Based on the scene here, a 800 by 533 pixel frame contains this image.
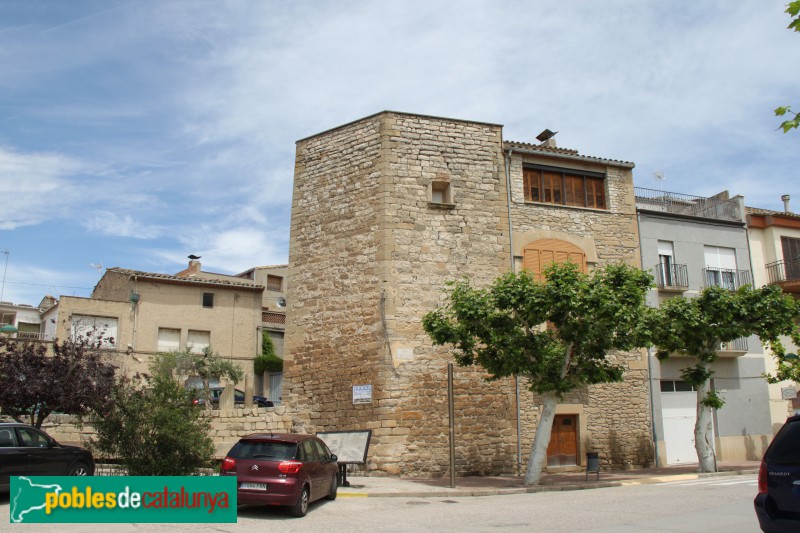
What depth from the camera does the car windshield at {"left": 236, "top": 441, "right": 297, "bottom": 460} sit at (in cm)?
1109

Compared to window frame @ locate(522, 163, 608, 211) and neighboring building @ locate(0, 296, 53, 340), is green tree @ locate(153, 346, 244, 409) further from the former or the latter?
window frame @ locate(522, 163, 608, 211)

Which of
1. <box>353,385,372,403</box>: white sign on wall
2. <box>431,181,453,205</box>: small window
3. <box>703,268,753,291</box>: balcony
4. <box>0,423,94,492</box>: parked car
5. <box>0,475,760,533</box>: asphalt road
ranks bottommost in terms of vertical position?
<box>0,475,760,533</box>: asphalt road

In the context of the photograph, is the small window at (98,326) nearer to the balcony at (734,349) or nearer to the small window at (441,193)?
the small window at (441,193)

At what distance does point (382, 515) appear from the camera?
37.7 feet

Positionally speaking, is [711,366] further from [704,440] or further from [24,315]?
[24,315]

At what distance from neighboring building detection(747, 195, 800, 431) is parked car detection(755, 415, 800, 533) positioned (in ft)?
66.1

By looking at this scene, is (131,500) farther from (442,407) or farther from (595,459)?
(595,459)

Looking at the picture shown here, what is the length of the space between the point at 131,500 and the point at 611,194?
688 inches

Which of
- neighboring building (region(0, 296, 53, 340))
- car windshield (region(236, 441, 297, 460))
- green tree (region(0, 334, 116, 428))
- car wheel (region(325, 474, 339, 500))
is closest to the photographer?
car windshield (region(236, 441, 297, 460))

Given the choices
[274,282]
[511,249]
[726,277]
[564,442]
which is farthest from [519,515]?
[274,282]

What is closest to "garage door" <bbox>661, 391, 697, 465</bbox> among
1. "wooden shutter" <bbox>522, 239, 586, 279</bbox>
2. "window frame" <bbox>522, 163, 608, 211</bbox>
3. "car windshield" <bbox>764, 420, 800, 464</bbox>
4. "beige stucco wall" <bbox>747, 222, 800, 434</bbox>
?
"beige stucco wall" <bbox>747, 222, 800, 434</bbox>

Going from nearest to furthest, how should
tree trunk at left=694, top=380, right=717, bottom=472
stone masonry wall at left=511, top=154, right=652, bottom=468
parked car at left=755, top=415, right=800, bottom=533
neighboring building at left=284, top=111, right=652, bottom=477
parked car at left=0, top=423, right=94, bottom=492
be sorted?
parked car at left=755, top=415, right=800, bottom=533, parked car at left=0, top=423, right=94, bottom=492, neighboring building at left=284, top=111, right=652, bottom=477, tree trunk at left=694, top=380, right=717, bottom=472, stone masonry wall at left=511, top=154, right=652, bottom=468

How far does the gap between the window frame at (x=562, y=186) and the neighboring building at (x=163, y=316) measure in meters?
18.2

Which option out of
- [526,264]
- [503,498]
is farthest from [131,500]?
[526,264]
